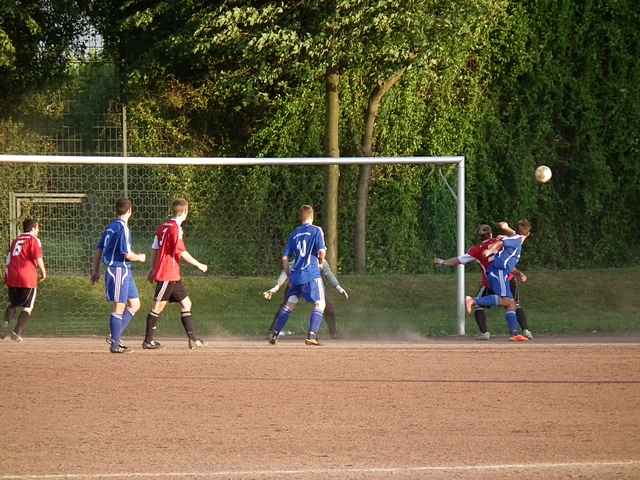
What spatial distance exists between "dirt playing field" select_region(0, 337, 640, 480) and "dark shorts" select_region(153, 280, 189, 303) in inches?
28.8

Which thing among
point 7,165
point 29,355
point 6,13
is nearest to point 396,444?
point 29,355

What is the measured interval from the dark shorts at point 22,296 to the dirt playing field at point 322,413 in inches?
38.0

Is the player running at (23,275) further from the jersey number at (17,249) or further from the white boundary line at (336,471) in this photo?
the white boundary line at (336,471)

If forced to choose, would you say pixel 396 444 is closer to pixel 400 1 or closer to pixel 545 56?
pixel 400 1

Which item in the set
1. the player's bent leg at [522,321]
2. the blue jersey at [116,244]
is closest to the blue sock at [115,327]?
the blue jersey at [116,244]

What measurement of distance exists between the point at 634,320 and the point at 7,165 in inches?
446

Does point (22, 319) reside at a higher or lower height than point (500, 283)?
lower

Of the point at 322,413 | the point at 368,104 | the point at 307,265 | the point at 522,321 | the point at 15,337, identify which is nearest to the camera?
the point at 322,413

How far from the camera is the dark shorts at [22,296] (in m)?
17.5

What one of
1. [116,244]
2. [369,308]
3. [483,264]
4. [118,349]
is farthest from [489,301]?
[116,244]

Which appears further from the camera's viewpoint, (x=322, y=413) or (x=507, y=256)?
(x=507, y=256)

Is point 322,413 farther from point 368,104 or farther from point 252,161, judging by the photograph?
point 368,104

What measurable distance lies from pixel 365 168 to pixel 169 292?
978 centimetres

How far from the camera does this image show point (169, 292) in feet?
51.7
